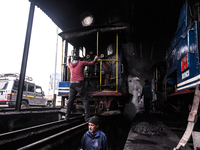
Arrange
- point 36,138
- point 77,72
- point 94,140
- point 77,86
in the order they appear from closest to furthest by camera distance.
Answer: point 94,140
point 36,138
point 77,86
point 77,72

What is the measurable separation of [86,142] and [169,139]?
5.93ft

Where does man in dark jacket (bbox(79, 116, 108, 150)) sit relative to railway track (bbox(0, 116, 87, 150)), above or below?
above

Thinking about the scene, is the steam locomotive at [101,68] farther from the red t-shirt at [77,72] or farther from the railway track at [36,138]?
the railway track at [36,138]

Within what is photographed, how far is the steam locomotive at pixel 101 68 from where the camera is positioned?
4.90 m

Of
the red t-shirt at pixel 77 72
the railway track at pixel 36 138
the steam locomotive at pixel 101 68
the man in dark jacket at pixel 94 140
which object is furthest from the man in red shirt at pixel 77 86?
the man in dark jacket at pixel 94 140

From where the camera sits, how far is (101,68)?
585cm

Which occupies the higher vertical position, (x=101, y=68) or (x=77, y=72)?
(x=101, y=68)

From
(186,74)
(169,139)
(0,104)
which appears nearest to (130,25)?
(186,74)

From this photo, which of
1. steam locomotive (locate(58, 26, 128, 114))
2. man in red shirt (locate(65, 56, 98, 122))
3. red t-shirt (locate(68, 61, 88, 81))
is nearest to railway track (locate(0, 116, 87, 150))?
man in red shirt (locate(65, 56, 98, 122))

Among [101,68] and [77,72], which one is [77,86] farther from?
[101,68]

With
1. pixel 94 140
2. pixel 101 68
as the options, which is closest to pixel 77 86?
pixel 101 68

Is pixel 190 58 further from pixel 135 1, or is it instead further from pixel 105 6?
pixel 105 6

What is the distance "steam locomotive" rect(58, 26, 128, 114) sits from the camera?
16.1 feet

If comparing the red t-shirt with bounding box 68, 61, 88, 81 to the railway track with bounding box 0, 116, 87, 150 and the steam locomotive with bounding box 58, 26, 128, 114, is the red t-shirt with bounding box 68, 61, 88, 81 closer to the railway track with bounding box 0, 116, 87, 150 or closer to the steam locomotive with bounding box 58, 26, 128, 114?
the steam locomotive with bounding box 58, 26, 128, 114
